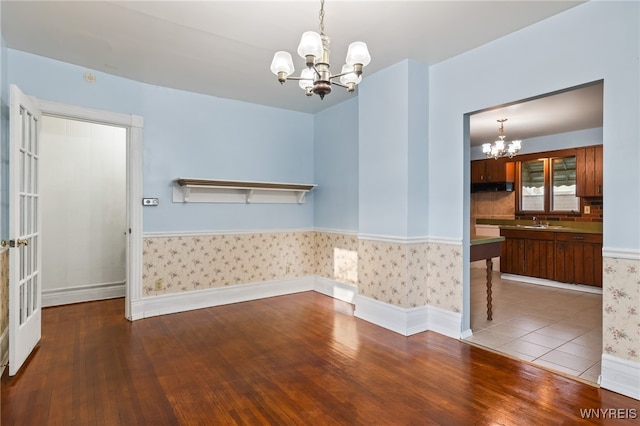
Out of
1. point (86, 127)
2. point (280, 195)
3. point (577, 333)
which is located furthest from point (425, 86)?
point (86, 127)

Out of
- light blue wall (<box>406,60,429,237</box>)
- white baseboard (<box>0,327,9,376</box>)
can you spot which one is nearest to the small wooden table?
light blue wall (<box>406,60,429,237</box>)

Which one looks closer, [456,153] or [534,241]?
[456,153]

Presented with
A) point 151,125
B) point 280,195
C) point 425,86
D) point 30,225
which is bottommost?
point 30,225

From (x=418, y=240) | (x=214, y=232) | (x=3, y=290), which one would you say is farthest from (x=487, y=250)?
(x=3, y=290)

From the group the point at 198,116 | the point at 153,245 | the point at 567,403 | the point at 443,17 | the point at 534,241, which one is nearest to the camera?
the point at 567,403

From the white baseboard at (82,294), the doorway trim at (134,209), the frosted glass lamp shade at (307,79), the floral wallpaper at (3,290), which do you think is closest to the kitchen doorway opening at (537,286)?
the frosted glass lamp shade at (307,79)

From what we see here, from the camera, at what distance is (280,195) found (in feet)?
16.5

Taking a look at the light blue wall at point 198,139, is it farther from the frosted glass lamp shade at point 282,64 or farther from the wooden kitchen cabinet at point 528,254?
the wooden kitchen cabinet at point 528,254

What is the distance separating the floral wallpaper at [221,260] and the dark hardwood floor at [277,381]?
2.11 feet

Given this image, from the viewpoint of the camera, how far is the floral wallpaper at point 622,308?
7.41 ft

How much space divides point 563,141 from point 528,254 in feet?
6.86

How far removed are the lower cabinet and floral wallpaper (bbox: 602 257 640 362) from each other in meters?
3.39

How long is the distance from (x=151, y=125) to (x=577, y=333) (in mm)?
5054

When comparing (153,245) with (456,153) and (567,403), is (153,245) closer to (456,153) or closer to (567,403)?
(456,153)
